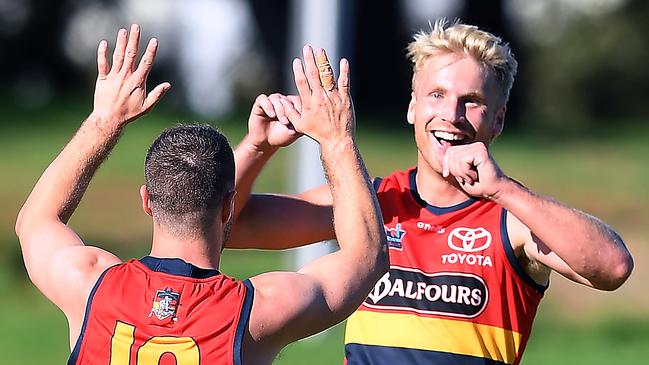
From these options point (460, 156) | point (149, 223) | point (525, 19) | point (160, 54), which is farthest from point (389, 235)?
point (525, 19)

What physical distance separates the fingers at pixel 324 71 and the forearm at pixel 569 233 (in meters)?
0.85

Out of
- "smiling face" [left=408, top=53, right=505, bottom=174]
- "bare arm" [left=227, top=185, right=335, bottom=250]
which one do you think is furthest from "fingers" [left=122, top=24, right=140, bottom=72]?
"smiling face" [left=408, top=53, right=505, bottom=174]

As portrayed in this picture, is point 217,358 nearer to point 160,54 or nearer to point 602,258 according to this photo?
point 602,258

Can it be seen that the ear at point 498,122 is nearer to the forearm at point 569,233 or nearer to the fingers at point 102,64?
the forearm at point 569,233

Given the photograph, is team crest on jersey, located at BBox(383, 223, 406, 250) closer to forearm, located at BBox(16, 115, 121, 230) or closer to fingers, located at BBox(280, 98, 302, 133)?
fingers, located at BBox(280, 98, 302, 133)

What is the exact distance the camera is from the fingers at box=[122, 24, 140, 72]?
5236 millimetres

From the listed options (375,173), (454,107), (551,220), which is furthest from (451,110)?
(375,173)

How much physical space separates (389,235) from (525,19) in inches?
1370

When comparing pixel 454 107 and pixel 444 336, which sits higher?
pixel 454 107

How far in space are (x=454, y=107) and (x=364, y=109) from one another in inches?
951

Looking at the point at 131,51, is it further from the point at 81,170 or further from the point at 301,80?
the point at 301,80

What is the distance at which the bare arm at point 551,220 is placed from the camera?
5.29 metres

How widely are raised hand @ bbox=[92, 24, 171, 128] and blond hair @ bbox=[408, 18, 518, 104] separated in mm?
1365

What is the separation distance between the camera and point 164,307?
4.74 metres
